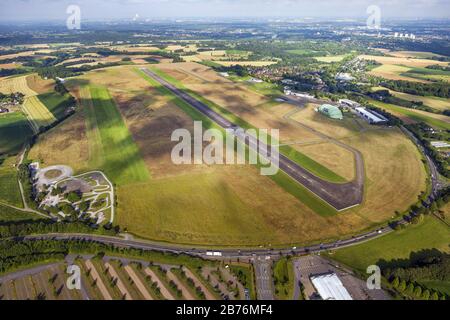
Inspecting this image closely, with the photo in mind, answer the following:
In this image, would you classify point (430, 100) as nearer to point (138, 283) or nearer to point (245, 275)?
point (245, 275)

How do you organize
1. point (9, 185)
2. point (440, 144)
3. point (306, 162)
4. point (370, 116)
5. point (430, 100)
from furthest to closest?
point (430, 100) → point (370, 116) → point (440, 144) → point (306, 162) → point (9, 185)

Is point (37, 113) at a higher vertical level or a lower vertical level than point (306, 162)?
higher

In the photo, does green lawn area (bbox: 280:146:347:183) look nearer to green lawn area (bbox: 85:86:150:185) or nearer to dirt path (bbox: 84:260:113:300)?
green lawn area (bbox: 85:86:150:185)

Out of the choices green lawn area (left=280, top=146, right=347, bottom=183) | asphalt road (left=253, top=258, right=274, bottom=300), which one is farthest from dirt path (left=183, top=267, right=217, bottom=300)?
green lawn area (left=280, top=146, right=347, bottom=183)

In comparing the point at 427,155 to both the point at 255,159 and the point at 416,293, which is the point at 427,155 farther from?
the point at 416,293

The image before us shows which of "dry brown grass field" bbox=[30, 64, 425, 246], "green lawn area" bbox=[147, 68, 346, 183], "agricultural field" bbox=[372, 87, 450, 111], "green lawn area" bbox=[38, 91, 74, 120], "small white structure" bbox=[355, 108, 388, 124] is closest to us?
"dry brown grass field" bbox=[30, 64, 425, 246]

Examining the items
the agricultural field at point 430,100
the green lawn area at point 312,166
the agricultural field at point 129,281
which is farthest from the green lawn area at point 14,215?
the agricultural field at point 430,100

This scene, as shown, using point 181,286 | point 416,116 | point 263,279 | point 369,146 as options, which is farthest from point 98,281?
point 416,116
